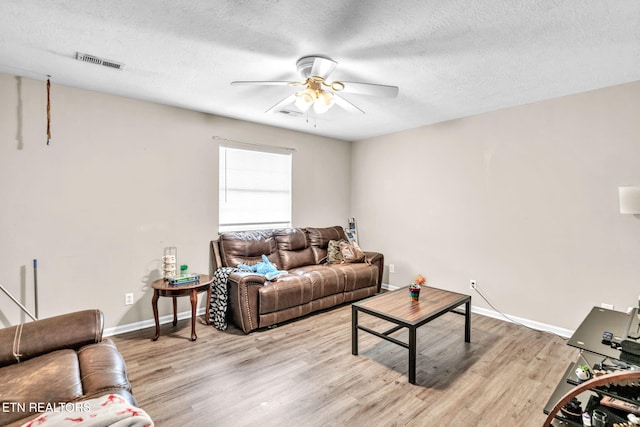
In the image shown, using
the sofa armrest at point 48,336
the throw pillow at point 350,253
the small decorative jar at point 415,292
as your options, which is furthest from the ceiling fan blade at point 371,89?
the throw pillow at point 350,253

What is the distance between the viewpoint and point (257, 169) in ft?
14.0

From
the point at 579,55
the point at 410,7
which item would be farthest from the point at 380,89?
the point at 579,55

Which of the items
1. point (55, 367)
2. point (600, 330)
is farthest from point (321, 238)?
point (55, 367)

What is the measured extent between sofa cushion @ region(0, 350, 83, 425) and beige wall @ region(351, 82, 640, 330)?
3.93 meters

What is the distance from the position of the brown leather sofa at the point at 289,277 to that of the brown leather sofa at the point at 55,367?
146 cm

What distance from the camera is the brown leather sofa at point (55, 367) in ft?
4.12

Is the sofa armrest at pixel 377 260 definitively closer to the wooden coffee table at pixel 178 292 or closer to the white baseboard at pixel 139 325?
the wooden coffee table at pixel 178 292

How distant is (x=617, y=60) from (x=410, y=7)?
192cm

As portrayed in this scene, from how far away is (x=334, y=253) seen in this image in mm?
4430

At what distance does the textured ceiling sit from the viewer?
5.68 feet

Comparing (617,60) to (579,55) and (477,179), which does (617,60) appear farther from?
(477,179)

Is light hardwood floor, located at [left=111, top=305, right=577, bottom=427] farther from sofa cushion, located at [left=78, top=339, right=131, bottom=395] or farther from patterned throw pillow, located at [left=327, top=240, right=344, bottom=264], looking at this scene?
patterned throw pillow, located at [left=327, top=240, right=344, bottom=264]

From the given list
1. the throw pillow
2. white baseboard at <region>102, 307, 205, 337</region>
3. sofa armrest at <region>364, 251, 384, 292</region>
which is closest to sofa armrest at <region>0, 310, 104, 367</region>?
white baseboard at <region>102, 307, 205, 337</region>

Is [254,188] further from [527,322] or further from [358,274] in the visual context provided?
[527,322]
